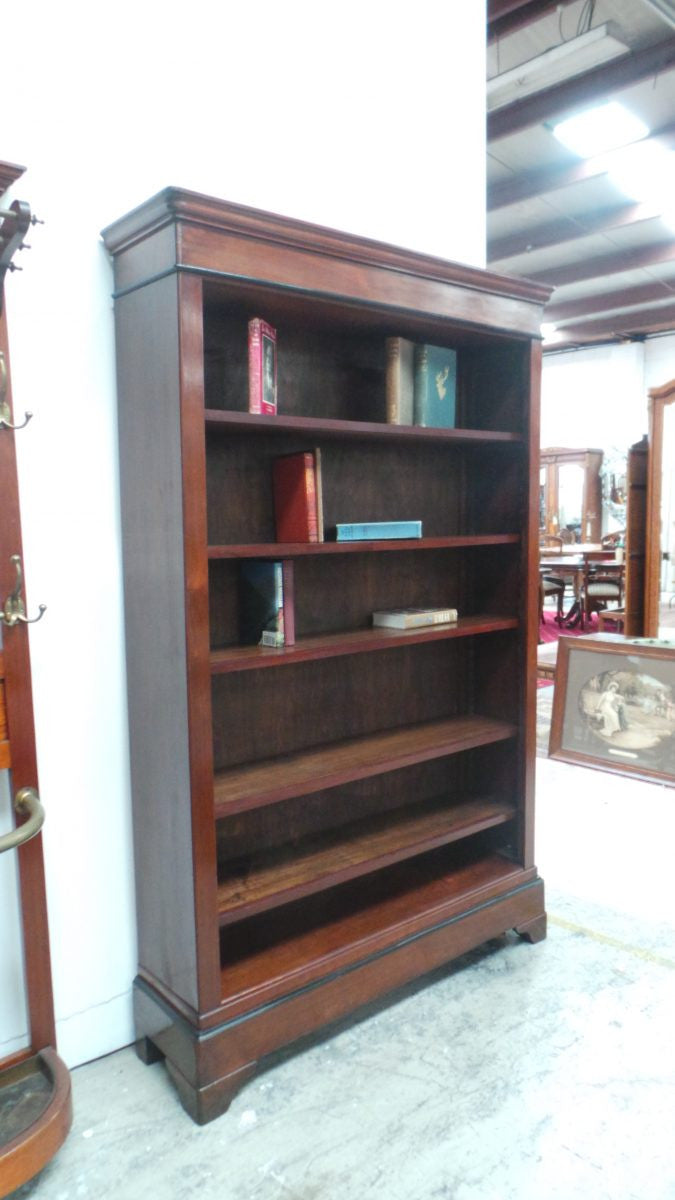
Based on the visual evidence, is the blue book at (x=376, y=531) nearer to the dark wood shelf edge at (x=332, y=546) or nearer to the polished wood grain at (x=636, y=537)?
the dark wood shelf edge at (x=332, y=546)

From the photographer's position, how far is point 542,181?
18.5 ft

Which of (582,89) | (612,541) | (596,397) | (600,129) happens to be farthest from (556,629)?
(582,89)

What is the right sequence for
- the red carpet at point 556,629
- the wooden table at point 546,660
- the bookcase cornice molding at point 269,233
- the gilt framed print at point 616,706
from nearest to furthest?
the bookcase cornice molding at point 269,233, the gilt framed print at point 616,706, the wooden table at point 546,660, the red carpet at point 556,629

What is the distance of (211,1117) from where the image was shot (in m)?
1.71

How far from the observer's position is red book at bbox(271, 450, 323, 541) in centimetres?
195

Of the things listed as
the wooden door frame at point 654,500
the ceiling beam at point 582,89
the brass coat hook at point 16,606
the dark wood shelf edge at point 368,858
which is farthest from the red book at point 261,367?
the ceiling beam at point 582,89

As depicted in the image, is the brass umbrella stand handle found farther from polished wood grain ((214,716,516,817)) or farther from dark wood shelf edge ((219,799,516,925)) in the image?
dark wood shelf edge ((219,799,516,925))

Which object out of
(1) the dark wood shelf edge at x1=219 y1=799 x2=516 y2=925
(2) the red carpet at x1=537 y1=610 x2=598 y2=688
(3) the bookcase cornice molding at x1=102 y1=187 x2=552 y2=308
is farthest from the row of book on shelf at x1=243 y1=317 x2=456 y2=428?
(2) the red carpet at x1=537 y1=610 x2=598 y2=688

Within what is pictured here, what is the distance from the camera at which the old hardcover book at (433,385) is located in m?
2.18

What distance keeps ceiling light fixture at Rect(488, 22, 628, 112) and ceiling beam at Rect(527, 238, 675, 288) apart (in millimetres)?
3133

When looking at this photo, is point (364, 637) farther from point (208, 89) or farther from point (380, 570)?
point (208, 89)

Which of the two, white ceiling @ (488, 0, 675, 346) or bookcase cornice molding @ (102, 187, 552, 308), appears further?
white ceiling @ (488, 0, 675, 346)

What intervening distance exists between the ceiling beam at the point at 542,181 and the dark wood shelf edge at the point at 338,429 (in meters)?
3.97

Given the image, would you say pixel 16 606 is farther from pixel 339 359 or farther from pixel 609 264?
pixel 609 264
